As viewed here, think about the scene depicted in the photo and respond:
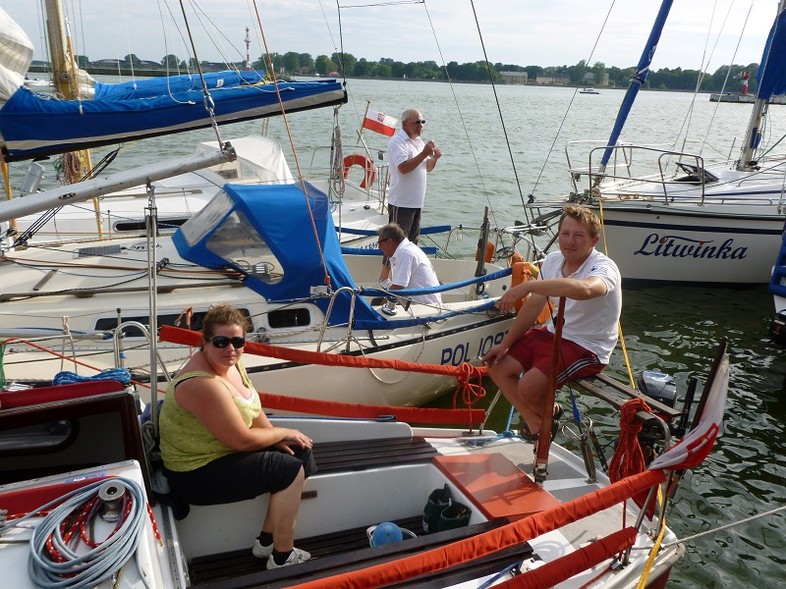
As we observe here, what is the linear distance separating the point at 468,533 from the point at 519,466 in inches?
30.7

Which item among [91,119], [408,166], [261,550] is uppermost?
[91,119]

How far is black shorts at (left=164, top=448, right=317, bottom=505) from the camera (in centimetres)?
320

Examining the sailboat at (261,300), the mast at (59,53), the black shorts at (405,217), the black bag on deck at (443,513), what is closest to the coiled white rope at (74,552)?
the black bag on deck at (443,513)

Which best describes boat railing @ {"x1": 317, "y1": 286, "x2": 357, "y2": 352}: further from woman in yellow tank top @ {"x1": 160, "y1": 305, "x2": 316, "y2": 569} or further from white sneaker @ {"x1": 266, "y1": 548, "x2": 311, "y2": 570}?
white sneaker @ {"x1": 266, "y1": 548, "x2": 311, "y2": 570}

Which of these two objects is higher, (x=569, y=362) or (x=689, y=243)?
(x=569, y=362)

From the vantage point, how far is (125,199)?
10297 millimetres

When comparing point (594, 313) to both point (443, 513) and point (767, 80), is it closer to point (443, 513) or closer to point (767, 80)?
point (443, 513)

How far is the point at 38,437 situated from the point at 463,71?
47.8 metres

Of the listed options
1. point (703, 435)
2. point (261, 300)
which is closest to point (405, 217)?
point (261, 300)

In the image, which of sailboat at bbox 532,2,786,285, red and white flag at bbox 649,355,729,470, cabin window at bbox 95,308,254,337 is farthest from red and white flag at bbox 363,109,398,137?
red and white flag at bbox 649,355,729,470

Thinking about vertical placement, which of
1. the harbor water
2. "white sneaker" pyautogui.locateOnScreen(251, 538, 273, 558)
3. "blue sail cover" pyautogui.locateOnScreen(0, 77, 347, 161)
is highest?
"blue sail cover" pyautogui.locateOnScreen(0, 77, 347, 161)

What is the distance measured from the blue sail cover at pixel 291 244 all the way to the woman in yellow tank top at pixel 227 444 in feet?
8.26

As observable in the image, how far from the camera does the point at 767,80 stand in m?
12.3

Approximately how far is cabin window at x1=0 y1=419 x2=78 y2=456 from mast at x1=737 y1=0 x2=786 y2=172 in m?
12.9
